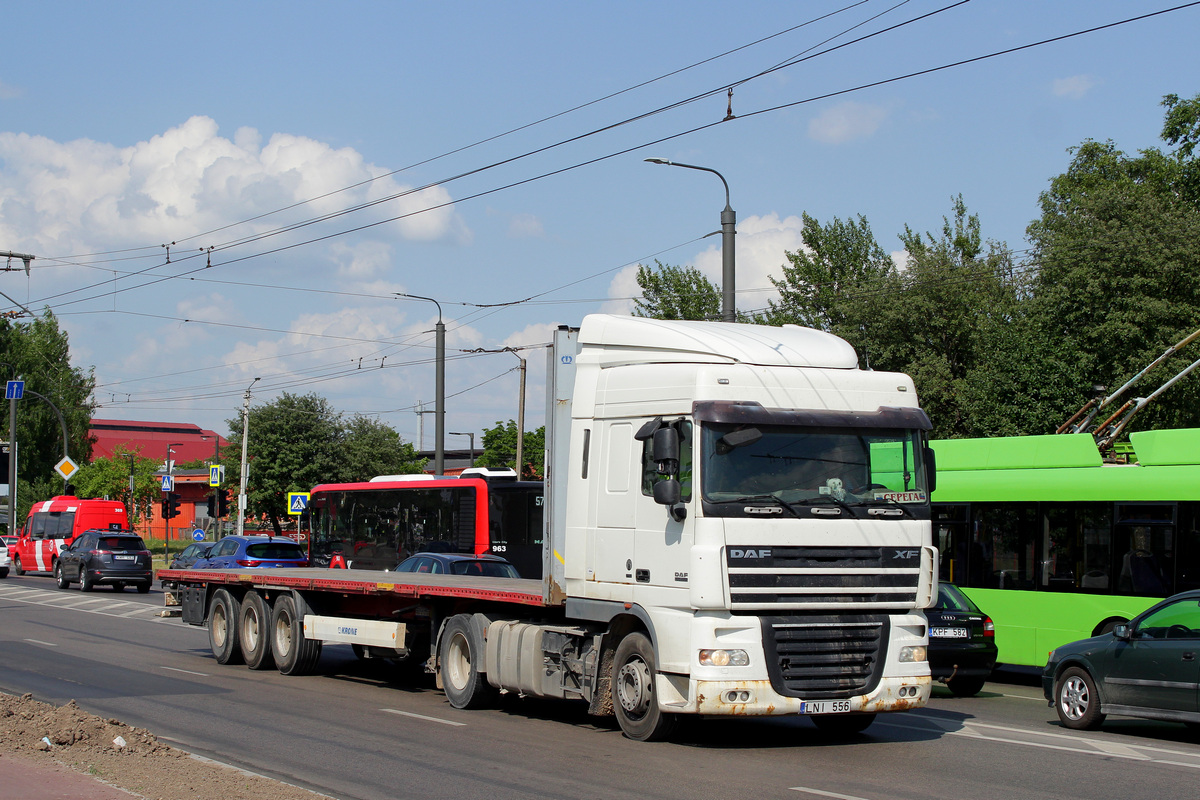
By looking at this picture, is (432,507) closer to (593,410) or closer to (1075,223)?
(593,410)

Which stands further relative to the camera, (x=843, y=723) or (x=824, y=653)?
(x=843, y=723)

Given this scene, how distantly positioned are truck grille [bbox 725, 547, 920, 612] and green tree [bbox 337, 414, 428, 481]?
59.5 meters

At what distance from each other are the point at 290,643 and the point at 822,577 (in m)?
8.72

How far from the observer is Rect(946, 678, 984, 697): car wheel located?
608 inches

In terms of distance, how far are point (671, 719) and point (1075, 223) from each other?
31.3 m

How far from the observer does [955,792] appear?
27.8 feet

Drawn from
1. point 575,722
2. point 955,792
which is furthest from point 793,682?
point 575,722

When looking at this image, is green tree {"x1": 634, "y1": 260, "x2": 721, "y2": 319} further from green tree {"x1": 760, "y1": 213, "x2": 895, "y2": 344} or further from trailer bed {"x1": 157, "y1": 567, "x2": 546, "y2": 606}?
trailer bed {"x1": 157, "y1": 567, "x2": 546, "y2": 606}

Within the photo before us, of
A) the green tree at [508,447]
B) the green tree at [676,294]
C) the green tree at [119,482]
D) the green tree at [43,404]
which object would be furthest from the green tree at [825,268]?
the green tree at [43,404]

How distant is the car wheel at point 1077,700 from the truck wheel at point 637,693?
449 centimetres

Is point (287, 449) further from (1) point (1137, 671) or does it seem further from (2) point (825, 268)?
(1) point (1137, 671)

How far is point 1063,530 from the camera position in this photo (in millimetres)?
16656

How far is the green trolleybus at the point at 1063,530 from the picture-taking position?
49.9ft

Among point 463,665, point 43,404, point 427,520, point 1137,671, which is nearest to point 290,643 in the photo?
point 463,665
